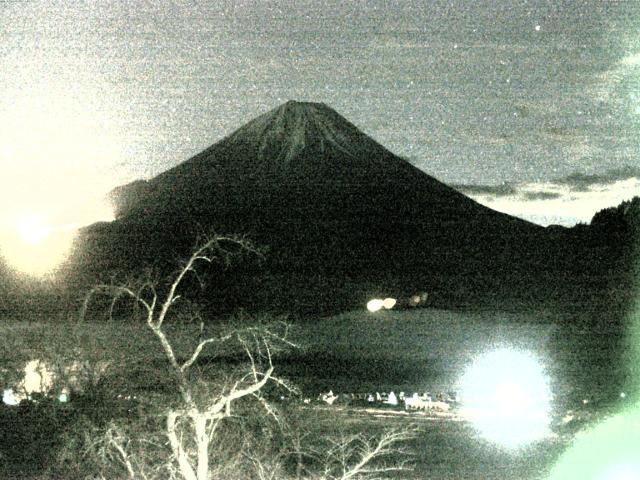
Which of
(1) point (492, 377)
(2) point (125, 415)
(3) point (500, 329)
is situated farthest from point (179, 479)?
(3) point (500, 329)

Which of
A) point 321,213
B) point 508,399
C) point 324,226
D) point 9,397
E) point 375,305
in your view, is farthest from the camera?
point 321,213


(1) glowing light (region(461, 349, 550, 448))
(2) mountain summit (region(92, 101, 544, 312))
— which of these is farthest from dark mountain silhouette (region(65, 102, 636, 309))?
(1) glowing light (region(461, 349, 550, 448))

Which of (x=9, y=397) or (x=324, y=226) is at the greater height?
(x=324, y=226)

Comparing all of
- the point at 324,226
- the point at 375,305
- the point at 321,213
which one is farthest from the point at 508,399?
the point at 321,213

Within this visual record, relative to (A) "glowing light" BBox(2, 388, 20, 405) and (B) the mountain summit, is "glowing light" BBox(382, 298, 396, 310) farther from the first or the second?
(A) "glowing light" BBox(2, 388, 20, 405)

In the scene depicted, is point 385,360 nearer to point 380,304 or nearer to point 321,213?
point 380,304

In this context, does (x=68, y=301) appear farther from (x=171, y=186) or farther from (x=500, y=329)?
(x=171, y=186)
